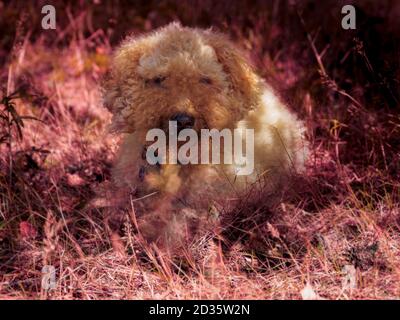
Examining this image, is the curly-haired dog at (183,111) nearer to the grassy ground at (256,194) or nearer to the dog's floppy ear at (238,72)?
the dog's floppy ear at (238,72)

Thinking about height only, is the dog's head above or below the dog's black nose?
above

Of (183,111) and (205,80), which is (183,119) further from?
(205,80)

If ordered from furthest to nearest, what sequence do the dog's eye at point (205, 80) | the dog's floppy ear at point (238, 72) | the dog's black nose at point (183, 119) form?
the dog's floppy ear at point (238, 72) < the dog's eye at point (205, 80) < the dog's black nose at point (183, 119)

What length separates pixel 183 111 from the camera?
3266mm

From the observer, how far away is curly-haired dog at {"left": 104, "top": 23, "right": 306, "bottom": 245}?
334 cm

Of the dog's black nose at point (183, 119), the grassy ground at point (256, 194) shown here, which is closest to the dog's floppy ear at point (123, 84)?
the dog's black nose at point (183, 119)

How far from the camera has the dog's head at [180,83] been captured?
3.33 meters

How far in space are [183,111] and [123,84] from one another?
49 cm

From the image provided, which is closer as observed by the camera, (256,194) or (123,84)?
(123,84)

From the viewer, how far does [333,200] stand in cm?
422

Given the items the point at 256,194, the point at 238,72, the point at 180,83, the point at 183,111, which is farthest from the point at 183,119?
the point at 256,194

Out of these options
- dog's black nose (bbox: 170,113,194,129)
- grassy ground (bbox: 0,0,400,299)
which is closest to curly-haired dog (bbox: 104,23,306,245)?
dog's black nose (bbox: 170,113,194,129)

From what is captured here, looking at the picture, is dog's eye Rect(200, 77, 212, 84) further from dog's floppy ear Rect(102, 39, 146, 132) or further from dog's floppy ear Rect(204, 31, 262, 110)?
dog's floppy ear Rect(102, 39, 146, 132)

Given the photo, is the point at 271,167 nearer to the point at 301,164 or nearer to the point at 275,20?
the point at 301,164
